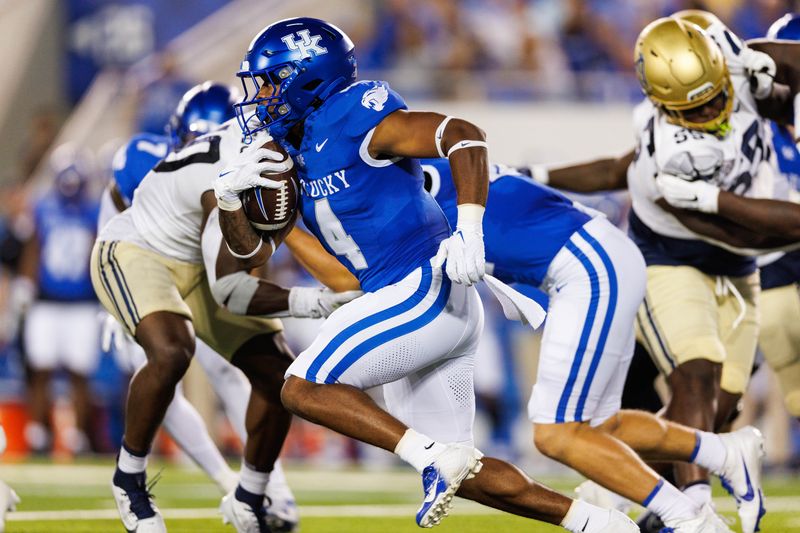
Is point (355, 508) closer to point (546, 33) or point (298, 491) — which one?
point (298, 491)

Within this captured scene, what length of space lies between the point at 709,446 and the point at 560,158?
6611 millimetres

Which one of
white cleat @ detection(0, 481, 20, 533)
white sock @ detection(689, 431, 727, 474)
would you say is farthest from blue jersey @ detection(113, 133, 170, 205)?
white sock @ detection(689, 431, 727, 474)

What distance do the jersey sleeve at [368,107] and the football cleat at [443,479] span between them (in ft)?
3.00

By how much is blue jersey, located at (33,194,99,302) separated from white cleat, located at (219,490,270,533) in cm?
491

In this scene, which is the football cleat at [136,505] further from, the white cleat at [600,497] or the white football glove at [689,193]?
the white football glove at [689,193]

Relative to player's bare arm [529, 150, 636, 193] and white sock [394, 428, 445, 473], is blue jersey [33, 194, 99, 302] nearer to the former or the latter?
player's bare arm [529, 150, 636, 193]

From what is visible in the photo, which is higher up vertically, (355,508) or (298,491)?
(355,508)

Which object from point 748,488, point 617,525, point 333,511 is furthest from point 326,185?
point 333,511

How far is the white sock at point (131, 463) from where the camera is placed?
4.56m

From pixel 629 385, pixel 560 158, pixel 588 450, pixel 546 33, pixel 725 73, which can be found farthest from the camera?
pixel 546 33

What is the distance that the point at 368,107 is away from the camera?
12.0 feet

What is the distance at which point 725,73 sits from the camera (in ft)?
15.0

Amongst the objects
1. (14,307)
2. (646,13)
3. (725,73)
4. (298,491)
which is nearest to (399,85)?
(646,13)

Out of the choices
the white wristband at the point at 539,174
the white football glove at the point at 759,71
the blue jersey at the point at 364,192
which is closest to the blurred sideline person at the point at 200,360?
the white wristband at the point at 539,174
